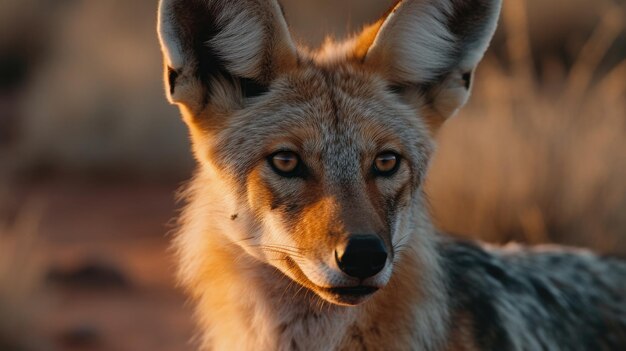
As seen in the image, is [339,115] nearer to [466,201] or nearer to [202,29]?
[202,29]

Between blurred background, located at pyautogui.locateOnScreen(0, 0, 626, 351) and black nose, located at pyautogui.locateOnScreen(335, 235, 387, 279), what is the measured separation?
193 cm

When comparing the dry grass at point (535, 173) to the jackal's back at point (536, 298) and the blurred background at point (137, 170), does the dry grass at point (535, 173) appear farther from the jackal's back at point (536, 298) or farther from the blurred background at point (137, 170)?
the jackal's back at point (536, 298)

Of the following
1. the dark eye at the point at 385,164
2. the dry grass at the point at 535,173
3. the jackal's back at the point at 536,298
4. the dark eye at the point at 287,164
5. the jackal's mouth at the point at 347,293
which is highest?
the dark eye at the point at 287,164

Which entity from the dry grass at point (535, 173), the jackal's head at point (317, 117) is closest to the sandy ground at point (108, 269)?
the jackal's head at point (317, 117)

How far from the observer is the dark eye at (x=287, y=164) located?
13.8 feet

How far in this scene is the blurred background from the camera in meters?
8.23

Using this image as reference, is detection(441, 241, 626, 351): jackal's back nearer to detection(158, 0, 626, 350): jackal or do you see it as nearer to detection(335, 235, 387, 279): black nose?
detection(158, 0, 626, 350): jackal

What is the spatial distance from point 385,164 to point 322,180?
0.34 meters

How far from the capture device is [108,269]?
9.33 m

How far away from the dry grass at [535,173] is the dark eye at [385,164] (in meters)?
4.08

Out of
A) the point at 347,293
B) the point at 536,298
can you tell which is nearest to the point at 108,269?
the point at 536,298

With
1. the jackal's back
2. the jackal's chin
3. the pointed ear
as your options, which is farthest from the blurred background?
the jackal's chin

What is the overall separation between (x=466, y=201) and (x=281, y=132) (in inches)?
182

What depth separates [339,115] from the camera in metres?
4.39
